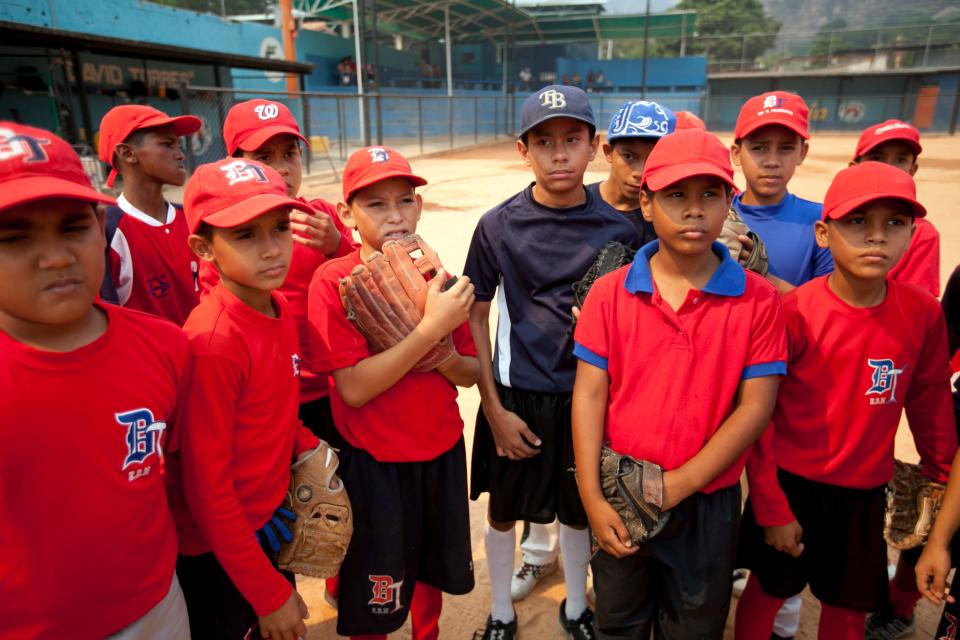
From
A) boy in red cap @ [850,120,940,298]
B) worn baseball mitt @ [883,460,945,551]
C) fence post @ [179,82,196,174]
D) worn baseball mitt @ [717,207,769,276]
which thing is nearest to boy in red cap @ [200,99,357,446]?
worn baseball mitt @ [717,207,769,276]

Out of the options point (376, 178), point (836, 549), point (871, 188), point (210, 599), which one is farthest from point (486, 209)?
point (210, 599)

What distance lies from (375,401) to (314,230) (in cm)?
85

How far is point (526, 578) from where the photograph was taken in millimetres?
2881

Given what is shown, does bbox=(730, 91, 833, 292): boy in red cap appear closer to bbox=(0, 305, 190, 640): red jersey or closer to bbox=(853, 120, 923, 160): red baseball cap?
bbox=(853, 120, 923, 160): red baseball cap

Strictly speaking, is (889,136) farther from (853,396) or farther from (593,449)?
(593,449)

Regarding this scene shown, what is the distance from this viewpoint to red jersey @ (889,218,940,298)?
2.58 metres

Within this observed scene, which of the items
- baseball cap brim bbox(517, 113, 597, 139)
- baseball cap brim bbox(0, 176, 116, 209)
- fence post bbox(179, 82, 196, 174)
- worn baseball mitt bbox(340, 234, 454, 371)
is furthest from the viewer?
fence post bbox(179, 82, 196, 174)

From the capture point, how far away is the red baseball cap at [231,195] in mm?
1693

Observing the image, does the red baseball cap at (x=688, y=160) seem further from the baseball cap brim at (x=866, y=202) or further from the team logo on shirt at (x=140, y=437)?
A: the team logo on shirt at (x=140, y=437)

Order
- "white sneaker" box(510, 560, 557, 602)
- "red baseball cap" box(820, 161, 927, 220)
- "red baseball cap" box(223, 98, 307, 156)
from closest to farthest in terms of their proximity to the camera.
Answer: "red baseball cap" box(820, 161, 927, 220) < "red baseball cap" box(223, 98, 307, 156) < "white sneaker" box(510, 560, 557, 602)

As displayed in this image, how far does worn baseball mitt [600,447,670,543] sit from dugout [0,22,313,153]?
1359 centimetres

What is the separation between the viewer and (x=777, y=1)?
9206cm

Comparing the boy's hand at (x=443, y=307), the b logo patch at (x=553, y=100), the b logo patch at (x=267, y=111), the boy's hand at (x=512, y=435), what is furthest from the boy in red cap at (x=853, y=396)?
the b logo patch at (x=267, y=111)

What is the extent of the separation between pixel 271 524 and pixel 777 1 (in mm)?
113636
